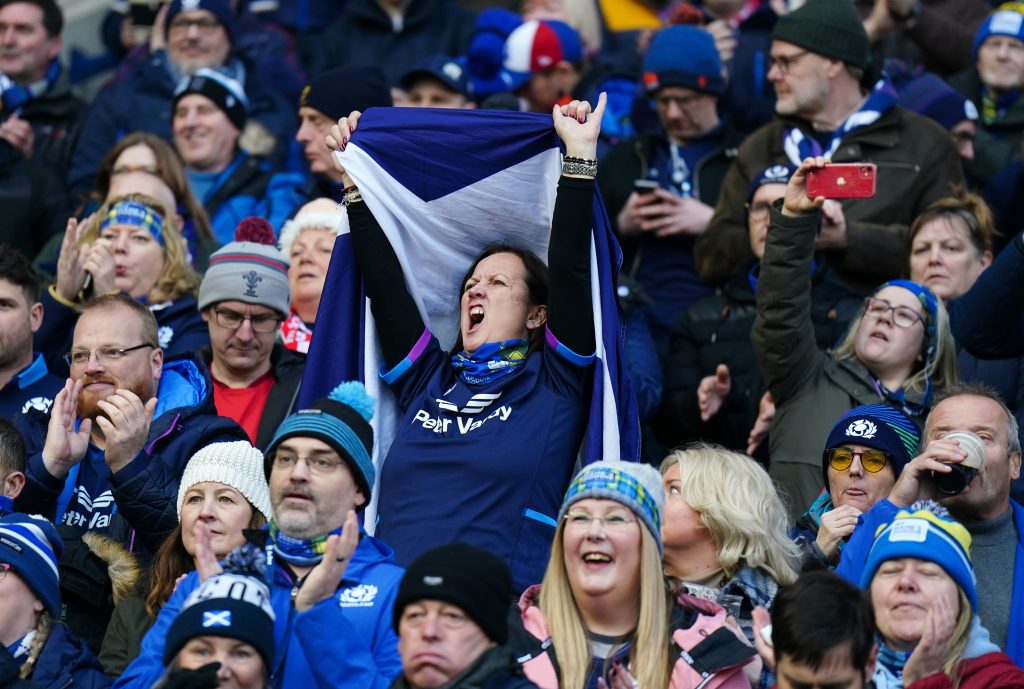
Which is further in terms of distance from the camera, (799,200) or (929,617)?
(799,200)

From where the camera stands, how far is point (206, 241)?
9.78m

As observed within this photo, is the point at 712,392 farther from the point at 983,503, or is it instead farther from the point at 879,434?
the point at 983,503

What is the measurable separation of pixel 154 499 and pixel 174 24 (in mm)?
5393

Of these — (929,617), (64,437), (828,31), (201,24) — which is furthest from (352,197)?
(201,24)

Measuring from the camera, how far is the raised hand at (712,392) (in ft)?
28.3

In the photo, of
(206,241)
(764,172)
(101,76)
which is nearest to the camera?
(764,172)

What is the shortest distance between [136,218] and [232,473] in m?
2.68

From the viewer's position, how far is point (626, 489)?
19.4ft

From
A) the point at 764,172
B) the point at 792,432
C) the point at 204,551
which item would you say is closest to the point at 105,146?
the point at 764,172

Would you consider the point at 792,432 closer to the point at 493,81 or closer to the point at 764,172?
the point at 764,172

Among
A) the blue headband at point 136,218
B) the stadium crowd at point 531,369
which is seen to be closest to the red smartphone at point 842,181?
the stadium crowd at point 531,369

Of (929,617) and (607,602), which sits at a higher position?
(607,602)

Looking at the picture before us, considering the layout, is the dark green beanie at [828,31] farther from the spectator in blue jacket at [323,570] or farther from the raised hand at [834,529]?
the spectator in blue jacket at [323,570]

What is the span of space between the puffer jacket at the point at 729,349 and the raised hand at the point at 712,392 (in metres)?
0.13
